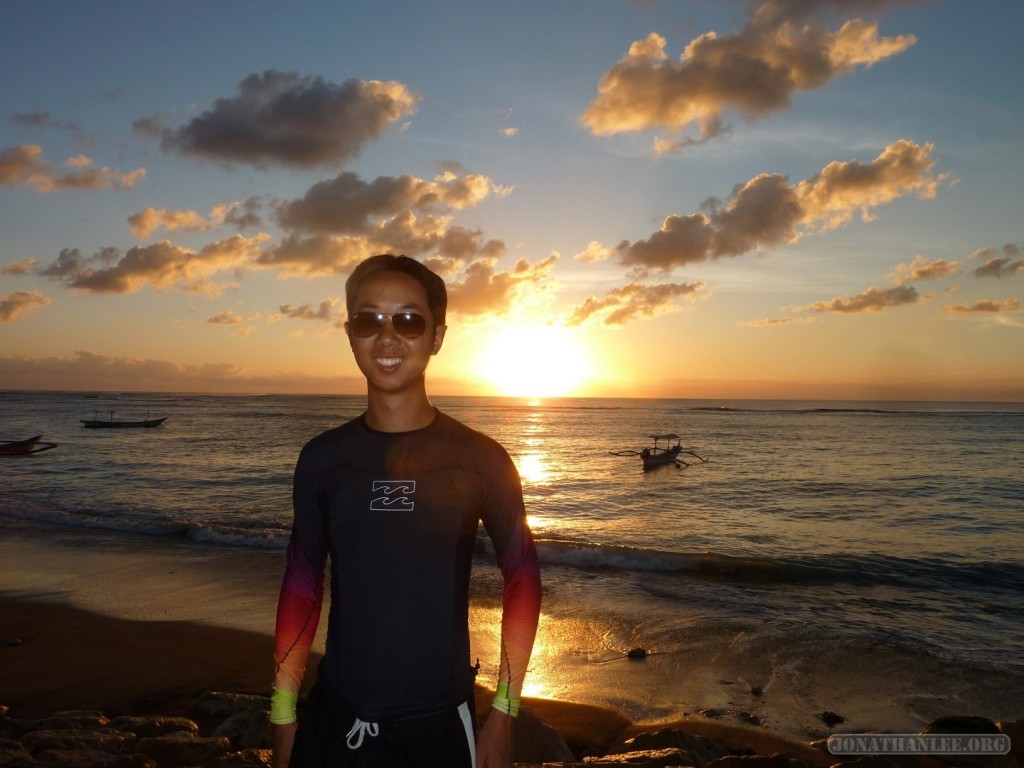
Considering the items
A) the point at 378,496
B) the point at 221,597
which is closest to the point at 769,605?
the point at 221,597

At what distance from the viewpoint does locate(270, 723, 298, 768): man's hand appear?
7.89 feet

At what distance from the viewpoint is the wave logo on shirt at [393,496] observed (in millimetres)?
2444

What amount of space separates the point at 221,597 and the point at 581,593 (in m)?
7.15

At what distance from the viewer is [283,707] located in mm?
2488

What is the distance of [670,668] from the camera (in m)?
9.47

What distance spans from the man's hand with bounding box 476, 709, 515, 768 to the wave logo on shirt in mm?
827

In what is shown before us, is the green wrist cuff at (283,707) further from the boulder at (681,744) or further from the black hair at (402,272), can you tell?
the boulder at (681,744)

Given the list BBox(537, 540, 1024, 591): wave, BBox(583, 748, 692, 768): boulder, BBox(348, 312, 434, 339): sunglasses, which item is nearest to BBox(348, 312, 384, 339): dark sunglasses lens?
BBox(348, 312, 434, 339): sunglasses

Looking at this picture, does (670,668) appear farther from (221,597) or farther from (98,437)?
(98,437)

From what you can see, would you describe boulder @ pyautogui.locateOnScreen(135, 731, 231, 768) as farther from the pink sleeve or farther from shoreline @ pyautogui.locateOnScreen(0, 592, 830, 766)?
the pink sleeve

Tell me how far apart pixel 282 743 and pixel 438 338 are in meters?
1.63

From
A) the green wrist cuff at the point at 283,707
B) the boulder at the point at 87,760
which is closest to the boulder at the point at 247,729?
the boulder at the point at 87,760

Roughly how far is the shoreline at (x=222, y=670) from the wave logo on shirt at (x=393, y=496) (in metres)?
6.04

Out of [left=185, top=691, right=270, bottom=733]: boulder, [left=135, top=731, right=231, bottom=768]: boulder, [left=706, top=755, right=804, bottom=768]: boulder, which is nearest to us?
[left=135, top=731, right=231, bottom=768]: boulder
